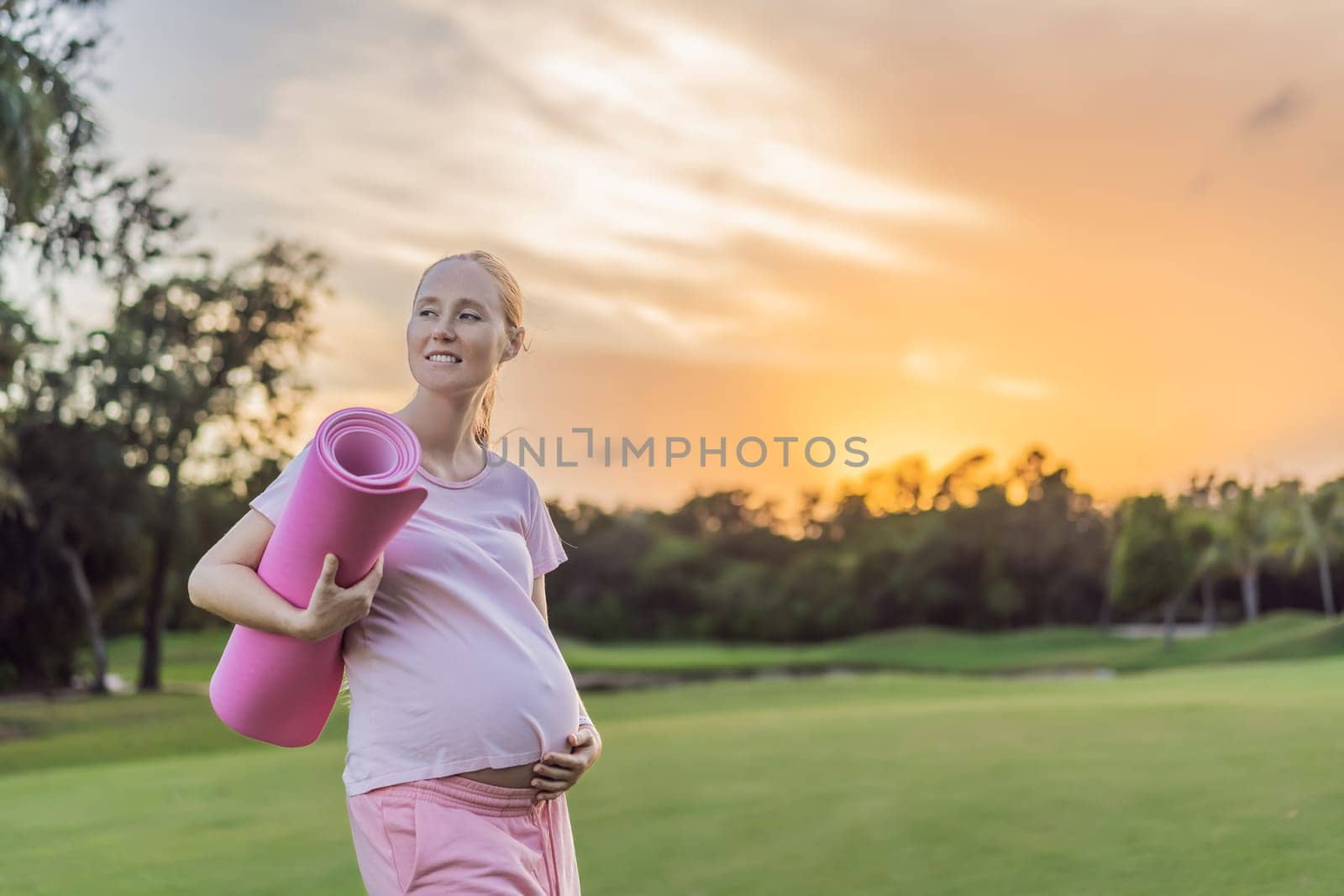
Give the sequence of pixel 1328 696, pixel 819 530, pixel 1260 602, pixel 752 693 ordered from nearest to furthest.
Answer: pixel 1328 696 < pixel 752 693 < pixel 1260 602 < pixel 819 530

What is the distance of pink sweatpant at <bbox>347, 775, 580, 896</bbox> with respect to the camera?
78.0 inches

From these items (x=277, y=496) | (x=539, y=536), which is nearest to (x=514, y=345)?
(x=539, y=536)

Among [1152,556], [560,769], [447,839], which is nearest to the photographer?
[447,839]

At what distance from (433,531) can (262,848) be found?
625 centimetres

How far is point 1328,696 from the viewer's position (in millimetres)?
13203

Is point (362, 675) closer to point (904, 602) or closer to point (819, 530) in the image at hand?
point (904, 602)

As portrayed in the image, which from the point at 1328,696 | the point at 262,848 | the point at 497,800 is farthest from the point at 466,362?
the point at 1328,696

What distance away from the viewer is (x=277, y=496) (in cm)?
200

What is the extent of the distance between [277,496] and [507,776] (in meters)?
0.54

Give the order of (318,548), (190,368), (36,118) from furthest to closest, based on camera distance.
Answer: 1. (190,368)
2. (36,118)
3. (318,548)

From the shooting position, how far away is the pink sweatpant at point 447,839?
6.50ft

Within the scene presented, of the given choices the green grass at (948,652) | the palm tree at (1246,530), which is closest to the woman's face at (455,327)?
the green grass at (948,652)

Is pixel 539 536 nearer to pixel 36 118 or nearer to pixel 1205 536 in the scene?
pixel 36 118

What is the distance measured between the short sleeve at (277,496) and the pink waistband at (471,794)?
0.44 meters
